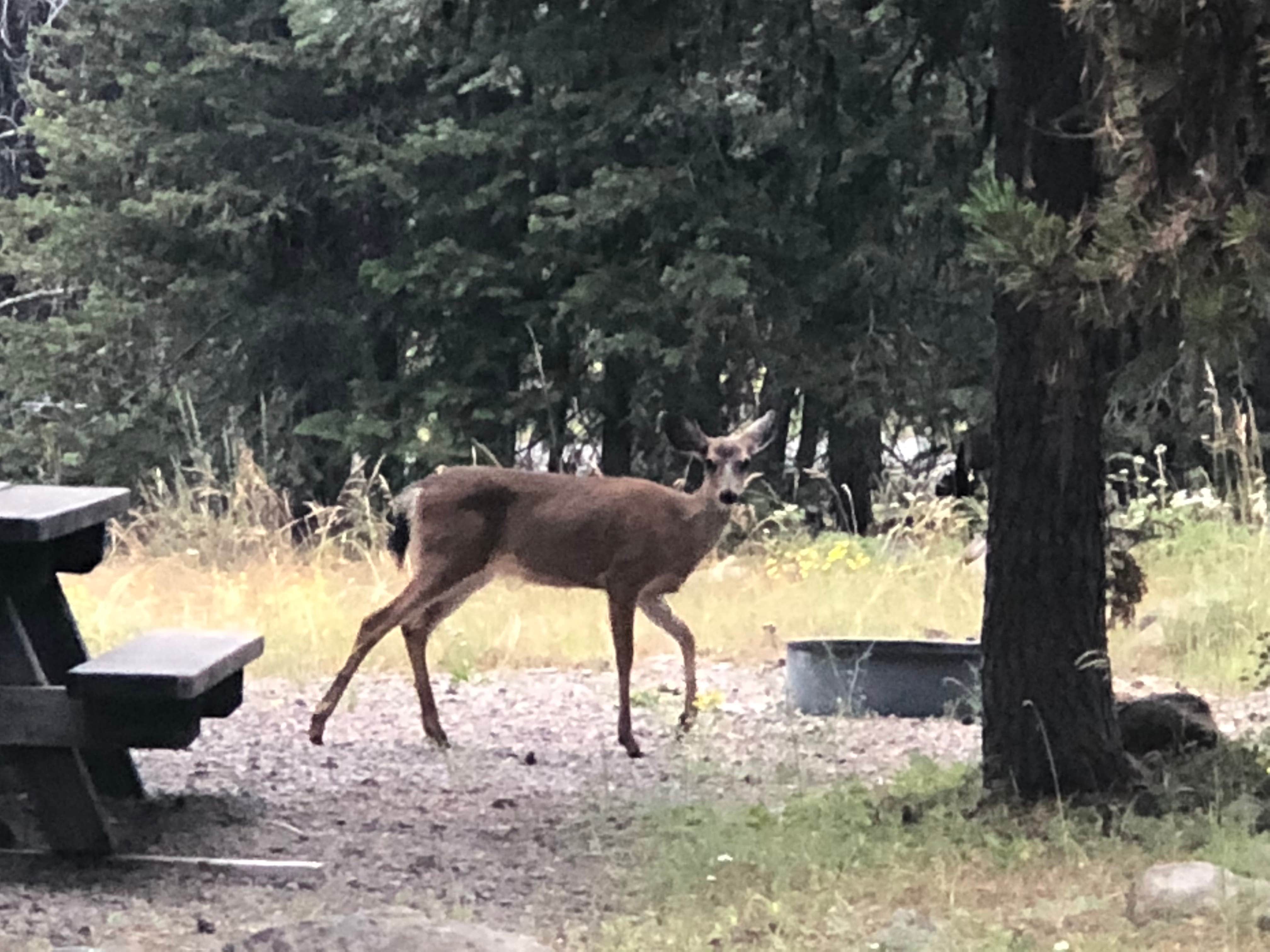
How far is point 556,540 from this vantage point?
20.6ft

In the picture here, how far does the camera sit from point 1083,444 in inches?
183

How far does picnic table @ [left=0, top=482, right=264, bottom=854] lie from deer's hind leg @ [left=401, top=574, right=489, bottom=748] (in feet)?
4.61

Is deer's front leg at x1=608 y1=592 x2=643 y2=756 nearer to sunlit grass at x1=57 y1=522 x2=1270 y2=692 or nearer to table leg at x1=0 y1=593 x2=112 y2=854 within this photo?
sunlit grass at x1=57 y1=522 x2=1270 y2=692

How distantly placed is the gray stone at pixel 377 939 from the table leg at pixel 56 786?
1.20 m

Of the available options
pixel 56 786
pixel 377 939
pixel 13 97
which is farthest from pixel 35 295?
pixel 377 939

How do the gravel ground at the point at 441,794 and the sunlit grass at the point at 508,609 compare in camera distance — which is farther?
the sunlit grass at the point at 508,609

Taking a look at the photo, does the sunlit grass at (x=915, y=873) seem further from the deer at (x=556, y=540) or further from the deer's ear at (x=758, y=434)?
the deer's ear at (x=758, y=434)

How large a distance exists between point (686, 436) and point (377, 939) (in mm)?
3390

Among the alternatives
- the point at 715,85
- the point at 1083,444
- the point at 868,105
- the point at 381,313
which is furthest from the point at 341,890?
the point at 381,313

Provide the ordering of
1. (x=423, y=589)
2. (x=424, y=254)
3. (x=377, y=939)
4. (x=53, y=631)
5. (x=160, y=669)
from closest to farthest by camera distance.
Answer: (x=377, y=939)
(x=160, y=669)
(x=53, y=631)
(x=423, y=589)
(x=424, y=254)

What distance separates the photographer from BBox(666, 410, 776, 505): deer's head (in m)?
6.33

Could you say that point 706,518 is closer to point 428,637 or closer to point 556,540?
point 556,540

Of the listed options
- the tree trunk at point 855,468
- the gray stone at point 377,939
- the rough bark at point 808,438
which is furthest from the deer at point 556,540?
the rough bark at point 808,438

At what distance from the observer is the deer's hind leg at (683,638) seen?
628 centimetres
